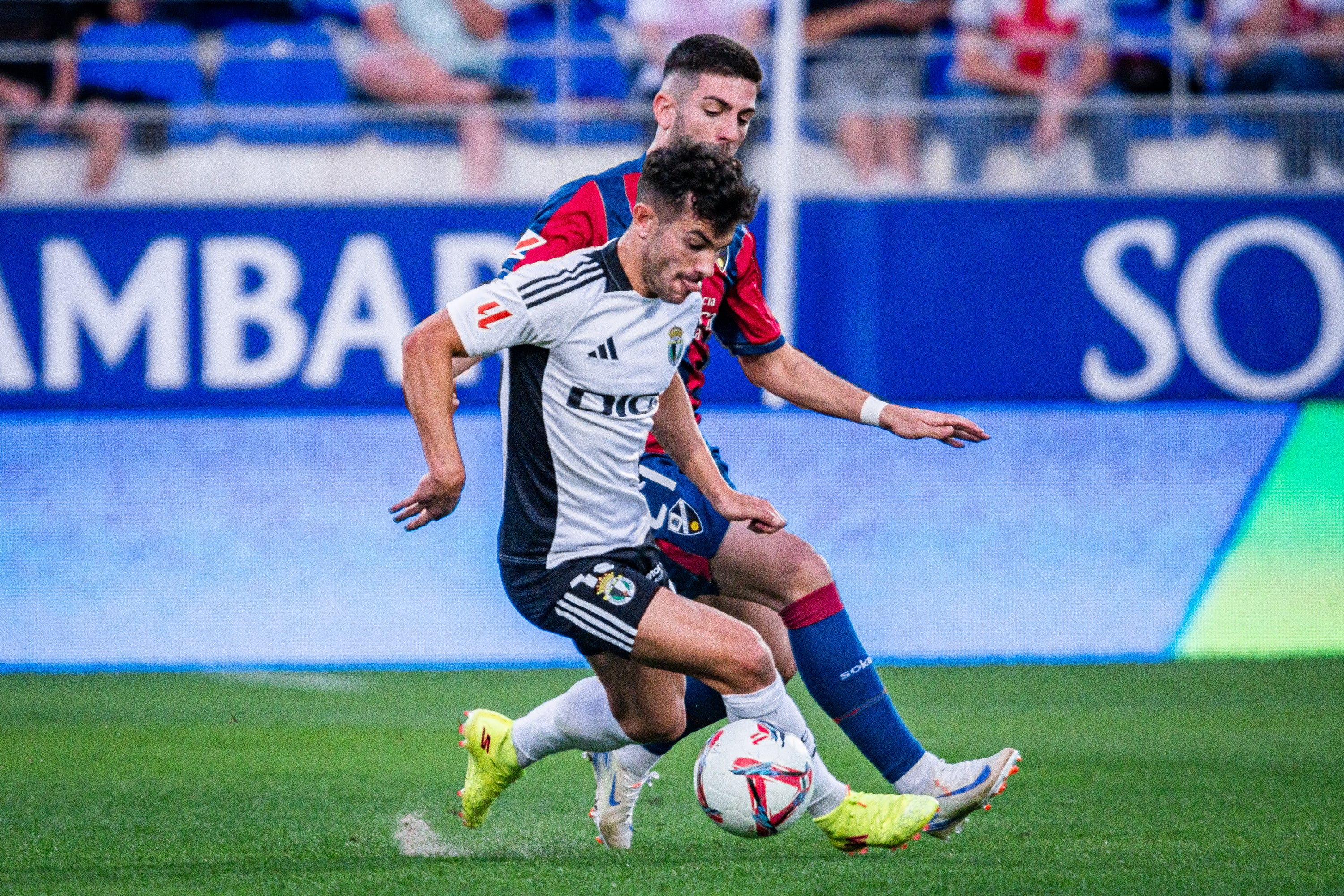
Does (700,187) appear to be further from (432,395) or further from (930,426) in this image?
(930,426)

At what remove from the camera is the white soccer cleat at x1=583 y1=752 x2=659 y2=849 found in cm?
471

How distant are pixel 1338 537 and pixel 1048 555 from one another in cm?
153

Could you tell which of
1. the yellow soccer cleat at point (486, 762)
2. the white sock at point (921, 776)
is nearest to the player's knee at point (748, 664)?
the white sock at point (921, 776)

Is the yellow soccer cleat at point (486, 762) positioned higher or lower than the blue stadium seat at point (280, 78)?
lower

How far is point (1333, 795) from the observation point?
5.34 metres

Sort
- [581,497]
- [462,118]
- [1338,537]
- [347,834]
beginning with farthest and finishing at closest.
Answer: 1. [462,118]
2. [1338,537]
3. [347,834]
4. [581,497]

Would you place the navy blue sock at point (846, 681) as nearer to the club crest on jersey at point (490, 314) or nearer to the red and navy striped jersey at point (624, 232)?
the red and navy striped jersey at point (624, 232)

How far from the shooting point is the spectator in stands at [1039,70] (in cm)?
950

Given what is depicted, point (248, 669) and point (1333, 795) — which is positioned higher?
point (1333, 795)

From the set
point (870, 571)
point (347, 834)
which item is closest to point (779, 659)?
point (347, 834)

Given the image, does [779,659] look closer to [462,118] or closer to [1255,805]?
[1255,805]

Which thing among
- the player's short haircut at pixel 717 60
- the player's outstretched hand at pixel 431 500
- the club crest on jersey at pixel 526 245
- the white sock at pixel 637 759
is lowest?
the white sock at pixel 637 759

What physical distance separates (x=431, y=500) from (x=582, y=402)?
1.60 ft

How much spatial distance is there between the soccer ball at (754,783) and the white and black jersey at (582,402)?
58 centimetres
